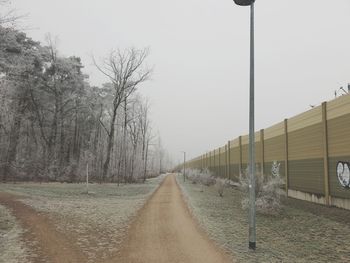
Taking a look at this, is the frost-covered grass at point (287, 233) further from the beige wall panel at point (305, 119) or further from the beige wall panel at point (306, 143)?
the beige wall panel at point (305, 119)

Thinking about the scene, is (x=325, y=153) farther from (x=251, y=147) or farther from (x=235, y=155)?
(x=235, y=155)

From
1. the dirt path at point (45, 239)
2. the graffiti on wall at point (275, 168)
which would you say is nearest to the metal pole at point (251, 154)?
the dirt path at point (45, 239)

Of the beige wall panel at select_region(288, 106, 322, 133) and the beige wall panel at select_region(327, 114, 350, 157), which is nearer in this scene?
the beige wall panel at select_region(327, 114, 350, 157)

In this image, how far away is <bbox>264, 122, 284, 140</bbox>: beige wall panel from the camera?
24322 mm

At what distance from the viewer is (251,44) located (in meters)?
9.59

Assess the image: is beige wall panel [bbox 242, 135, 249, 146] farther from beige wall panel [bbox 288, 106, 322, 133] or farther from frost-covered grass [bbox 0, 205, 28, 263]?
frost-covered grass [bbox 0, 205, 28, 263]

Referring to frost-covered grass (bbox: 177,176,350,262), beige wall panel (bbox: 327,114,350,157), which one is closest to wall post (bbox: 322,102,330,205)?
beige wall panel (bbox: 327,114,350,157)

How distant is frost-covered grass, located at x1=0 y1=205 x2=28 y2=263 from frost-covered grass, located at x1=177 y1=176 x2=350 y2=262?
4788 millimetres

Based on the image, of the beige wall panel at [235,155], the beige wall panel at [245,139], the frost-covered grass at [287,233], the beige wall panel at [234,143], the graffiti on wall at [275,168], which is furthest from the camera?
the beige wall panel at [234,143]

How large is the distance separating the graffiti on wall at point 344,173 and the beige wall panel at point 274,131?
868cm

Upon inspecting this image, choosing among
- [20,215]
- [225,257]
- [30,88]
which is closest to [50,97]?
[30,88]

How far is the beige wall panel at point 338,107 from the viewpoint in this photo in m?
15.0

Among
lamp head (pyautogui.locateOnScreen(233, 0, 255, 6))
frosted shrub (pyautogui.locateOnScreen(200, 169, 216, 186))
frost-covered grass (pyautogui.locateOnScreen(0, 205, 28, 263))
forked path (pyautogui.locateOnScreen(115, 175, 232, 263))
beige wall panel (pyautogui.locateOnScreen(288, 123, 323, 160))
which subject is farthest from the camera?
frosted shrub (pyautogui.locateOnScreen(200, 169, 216, 186))

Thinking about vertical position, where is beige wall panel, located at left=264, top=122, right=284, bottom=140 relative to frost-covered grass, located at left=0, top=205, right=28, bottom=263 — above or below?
above
